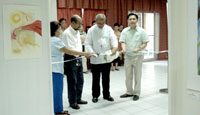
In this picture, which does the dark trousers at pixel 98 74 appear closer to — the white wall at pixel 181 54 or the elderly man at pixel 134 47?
the elderly man at pixel 134 47

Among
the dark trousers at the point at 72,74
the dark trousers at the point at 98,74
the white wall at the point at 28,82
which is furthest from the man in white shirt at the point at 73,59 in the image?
the white wall at the point at 28,82

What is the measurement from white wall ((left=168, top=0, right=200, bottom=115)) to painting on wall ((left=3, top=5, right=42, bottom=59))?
51.7 inches

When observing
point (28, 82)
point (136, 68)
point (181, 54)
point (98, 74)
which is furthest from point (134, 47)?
point (181, 54)

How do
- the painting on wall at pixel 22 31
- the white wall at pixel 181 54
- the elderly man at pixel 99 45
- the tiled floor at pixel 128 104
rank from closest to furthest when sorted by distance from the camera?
the white wall at pixel 181 54, the painting on wall at pixel 22 31, the tiled floor at pixel 128 104, the elderly man at pixel 99 45

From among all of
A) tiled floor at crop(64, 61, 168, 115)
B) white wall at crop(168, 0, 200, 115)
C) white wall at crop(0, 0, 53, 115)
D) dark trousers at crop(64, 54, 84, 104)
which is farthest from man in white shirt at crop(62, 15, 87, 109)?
white wall at crop(168, 0, 200, 115)

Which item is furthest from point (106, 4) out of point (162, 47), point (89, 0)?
point (162, 47)

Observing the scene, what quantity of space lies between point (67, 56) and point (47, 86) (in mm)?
1138

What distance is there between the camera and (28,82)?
7.80ft

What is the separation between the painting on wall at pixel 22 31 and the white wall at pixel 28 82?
40 mm

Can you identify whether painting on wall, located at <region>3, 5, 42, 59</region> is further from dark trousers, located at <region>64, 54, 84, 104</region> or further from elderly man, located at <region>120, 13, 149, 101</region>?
elderly man, located at <region>120, 13, 149, 101</region>

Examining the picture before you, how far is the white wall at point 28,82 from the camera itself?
2252mm

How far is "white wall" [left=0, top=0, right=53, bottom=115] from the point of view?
2.25 meters

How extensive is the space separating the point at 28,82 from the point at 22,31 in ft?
1.69

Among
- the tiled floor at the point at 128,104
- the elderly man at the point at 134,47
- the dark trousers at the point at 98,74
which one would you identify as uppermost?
the elderly man at the point at 134,47
